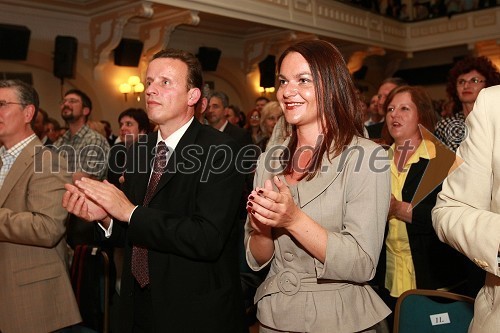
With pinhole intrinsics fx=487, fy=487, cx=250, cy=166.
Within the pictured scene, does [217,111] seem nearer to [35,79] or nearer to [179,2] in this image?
[179,2]

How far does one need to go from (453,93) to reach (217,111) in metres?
2.35

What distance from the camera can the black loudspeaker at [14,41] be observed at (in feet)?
25.0

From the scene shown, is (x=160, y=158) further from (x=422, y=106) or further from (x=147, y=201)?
(x=422, y=106)

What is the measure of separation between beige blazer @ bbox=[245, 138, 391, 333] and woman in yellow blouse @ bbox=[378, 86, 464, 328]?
1014mm

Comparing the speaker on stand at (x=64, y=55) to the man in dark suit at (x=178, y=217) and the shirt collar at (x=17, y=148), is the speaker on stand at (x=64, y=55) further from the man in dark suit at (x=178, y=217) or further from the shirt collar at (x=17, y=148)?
the man in dark suit at (x=178, y=217)

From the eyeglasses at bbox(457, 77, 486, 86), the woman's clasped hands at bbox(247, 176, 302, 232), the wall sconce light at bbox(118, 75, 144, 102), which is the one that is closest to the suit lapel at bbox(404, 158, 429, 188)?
the eyeglasses at bbox(457, 77, 486, 86)

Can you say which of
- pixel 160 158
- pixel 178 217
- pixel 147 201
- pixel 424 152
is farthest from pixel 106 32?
pixel 178 217

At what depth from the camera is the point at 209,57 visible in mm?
10586

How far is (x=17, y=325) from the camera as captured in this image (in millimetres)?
2299

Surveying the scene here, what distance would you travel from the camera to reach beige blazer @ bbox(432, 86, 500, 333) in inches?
47.8

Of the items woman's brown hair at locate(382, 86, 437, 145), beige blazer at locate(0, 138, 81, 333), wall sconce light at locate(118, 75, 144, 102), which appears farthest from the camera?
wall sconce light at locate(118, 75, 144, 102)

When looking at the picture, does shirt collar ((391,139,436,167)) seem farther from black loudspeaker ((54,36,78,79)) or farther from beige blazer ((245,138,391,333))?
black loudspeaker ((54,36,78,79))

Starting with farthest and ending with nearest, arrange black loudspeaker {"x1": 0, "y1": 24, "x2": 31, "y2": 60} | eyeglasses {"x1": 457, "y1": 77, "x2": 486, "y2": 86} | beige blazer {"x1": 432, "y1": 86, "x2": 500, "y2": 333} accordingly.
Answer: black loudspeaker {"x1": 0, "y1": 24, "x2": 31, "y2": 60}
eyeglasses {"x1": 457, "y1": 77, "x2": 486, "y2": 86}
beige blazer {"x1": 432, "y1": 86, "x2": 500, "y2": 333}

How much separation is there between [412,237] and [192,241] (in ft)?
4.35
